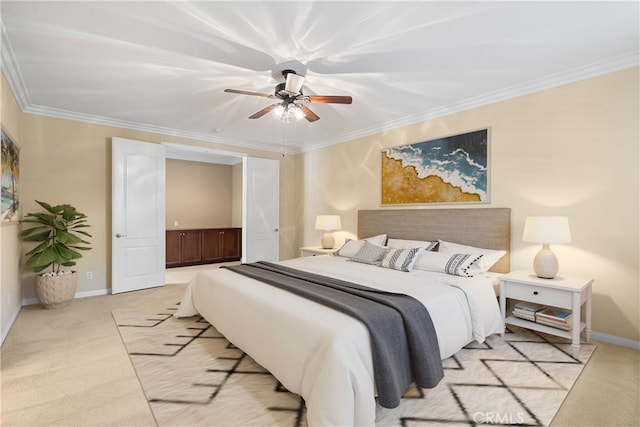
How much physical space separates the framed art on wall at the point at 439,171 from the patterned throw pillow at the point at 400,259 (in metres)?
0.98

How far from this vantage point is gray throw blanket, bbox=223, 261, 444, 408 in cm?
180

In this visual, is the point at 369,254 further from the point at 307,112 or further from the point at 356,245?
the point at 307,112

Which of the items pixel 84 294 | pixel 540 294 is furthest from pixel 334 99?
pixel 84 294

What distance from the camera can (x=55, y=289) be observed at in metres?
3.83

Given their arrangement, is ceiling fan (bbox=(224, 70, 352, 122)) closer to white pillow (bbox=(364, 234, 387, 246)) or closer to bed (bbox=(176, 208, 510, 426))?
bed (bbox=(176, 208, 510, 426))

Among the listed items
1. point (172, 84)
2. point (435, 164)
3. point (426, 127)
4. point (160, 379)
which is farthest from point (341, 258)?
point (172, 84)

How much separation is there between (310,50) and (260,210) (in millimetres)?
3757

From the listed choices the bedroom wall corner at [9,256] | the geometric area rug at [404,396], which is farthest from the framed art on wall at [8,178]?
the geometric area rug at [404,396]

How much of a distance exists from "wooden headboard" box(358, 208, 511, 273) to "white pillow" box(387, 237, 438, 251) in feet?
0.53

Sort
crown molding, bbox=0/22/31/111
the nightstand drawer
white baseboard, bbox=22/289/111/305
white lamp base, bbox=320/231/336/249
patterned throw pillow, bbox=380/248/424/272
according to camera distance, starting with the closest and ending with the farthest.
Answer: crown molding, bbox=0/22/31/111 → the nightstand drawer → patterned throw pillow, bbox=380/248/424/272 → white baseboard, bbox=22/289/111/305 → white lamp base, bbox=320/231/336/249

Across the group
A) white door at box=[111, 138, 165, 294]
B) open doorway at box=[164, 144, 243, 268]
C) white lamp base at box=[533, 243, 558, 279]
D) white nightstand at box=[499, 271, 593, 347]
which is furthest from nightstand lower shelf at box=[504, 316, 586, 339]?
open doorway at box=[164, 144, 243, 268]

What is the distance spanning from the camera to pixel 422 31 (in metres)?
2.38

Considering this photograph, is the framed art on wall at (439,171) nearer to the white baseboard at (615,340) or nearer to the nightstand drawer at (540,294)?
the nightstand drawer at (540,294)

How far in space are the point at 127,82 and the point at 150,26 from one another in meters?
1.22
